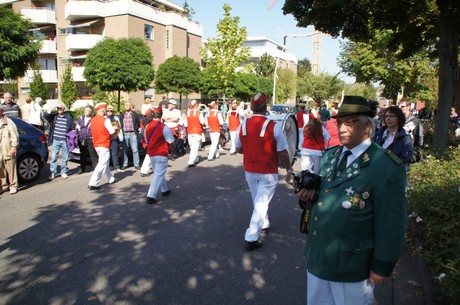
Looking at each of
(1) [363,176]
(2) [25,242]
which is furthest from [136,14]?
(1) [363,176]

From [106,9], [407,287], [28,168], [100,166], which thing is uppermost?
[106,9]

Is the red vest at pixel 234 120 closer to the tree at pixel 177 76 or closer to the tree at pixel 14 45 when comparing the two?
the tree at pixel 14 45

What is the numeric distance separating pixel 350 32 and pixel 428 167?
4.97 metres

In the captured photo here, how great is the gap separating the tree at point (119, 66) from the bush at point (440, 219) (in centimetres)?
1962

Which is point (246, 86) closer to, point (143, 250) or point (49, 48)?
point (49, 48)

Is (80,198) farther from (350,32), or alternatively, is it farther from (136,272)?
(350,32)

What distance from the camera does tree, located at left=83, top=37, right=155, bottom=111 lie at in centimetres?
2308

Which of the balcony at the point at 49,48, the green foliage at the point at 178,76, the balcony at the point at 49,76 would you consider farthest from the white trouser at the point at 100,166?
the balcony at the point at 49,48

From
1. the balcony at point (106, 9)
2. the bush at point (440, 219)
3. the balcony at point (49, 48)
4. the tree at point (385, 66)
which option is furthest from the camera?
the balcony at point (49, 48)

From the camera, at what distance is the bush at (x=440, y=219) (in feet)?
11.9

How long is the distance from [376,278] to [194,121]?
9.50 m

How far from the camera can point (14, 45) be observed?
46.3 ft

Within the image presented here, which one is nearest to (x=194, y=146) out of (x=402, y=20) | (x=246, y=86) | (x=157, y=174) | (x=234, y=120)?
(x=234, y=120)

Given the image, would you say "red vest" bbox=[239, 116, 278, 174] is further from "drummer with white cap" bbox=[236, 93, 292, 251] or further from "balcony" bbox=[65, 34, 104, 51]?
"balcony" bbox=[65, 34, 104, 51]
